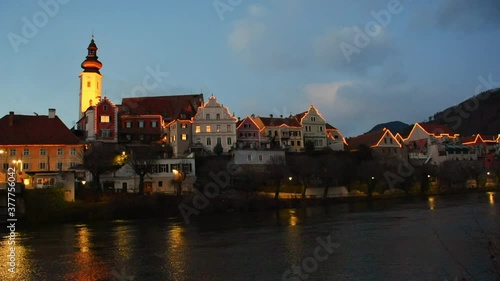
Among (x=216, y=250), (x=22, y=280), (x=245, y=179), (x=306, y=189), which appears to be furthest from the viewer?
(x=306, y=189)

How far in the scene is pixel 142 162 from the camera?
59.6 meters

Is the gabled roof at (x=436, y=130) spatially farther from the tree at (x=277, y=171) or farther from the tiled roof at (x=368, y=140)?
the tree at (x=277, y=171)

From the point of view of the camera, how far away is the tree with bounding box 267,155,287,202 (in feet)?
202

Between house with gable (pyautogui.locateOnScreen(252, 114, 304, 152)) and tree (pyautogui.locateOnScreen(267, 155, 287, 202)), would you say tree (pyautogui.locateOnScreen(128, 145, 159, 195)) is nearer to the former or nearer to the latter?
tree (pyautogui.locateOnScreen(267, 155, 287, 202))

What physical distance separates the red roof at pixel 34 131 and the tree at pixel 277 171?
25841 millimetres

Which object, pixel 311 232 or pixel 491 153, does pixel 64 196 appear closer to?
pixel 311 232

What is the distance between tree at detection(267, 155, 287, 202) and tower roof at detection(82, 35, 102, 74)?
122ft

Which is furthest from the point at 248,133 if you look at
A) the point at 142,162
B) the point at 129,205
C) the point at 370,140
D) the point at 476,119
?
the point at 476,119

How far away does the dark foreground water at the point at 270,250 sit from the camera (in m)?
21.0

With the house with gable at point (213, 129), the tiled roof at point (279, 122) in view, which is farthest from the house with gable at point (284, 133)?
the house with gable at point (213, 129)

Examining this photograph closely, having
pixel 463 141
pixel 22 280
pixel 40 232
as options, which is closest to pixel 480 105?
pixel 463 141

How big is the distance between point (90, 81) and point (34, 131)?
73.7 ft

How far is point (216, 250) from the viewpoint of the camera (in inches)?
1081

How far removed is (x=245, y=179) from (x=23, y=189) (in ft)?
85.7
